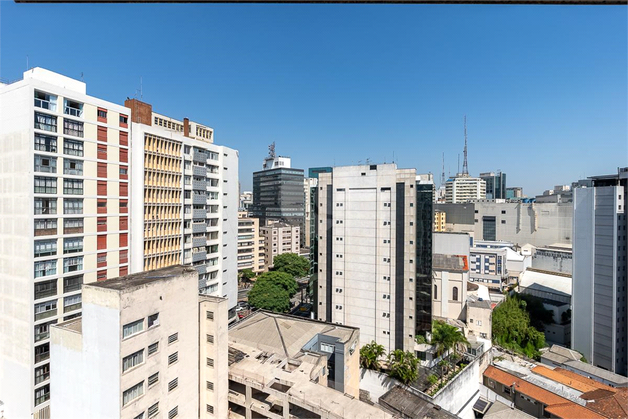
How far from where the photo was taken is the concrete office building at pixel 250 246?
222 ft

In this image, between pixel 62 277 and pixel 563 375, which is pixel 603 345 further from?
pixel 62 277

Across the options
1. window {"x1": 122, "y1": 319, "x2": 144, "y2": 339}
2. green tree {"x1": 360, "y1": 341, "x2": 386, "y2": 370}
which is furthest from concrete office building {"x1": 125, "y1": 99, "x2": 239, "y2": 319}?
green tree {"x1": 360, "y1": 341, "x2": 386, "y2": 370}

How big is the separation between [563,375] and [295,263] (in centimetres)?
4588

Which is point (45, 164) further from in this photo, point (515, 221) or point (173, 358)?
point (515, 221)

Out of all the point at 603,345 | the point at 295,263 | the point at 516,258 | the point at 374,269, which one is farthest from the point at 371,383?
the point at 516,258

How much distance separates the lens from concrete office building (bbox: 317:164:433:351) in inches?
1282

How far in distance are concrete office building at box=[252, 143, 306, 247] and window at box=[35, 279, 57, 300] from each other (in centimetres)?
7773

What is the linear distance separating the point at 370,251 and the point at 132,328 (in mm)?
24860

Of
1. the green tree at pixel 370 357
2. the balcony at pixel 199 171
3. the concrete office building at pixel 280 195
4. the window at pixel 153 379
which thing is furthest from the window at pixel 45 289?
the concrete office building at pixel 280 195

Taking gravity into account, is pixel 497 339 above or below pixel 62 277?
below

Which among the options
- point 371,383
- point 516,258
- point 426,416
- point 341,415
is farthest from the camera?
point 516,258

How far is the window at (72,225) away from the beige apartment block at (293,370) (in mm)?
14798

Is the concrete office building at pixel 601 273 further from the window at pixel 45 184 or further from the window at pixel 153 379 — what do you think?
the window at pixel 45 184

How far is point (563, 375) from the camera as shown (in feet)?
93.2
